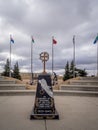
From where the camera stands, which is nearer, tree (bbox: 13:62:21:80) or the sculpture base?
the sculpture base

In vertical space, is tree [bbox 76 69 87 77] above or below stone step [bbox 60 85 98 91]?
above

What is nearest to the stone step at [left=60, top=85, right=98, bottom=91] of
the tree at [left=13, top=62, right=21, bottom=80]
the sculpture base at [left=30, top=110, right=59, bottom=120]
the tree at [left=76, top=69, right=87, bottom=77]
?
the sculpture base at [left=30, top=110, right=59, bottom=120]

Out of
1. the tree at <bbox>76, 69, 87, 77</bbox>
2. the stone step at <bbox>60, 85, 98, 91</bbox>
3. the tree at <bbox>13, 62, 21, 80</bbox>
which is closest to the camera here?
the stone step at <bbox>60, 85, 98, 91</bbox>

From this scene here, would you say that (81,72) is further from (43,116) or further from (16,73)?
(43,116)

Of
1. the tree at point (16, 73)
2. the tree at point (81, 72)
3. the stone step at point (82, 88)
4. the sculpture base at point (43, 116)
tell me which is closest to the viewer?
the sculpture base at point (43, 116)

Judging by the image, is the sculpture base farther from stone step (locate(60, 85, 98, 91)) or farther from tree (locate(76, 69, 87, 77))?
tree (locate(76, 69, 87, 77))

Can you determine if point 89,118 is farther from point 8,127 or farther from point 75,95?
point 75,95

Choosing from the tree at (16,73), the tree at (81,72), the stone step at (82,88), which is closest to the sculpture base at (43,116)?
the stone step at (82,88)

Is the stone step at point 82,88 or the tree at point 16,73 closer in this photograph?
the stone step at point 82,88

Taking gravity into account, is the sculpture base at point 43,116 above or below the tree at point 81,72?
below

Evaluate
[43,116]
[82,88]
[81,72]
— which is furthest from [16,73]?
[43,116]

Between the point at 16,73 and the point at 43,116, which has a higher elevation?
the point at 16,73

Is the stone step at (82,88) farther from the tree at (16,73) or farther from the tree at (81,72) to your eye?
the tree at (16,73)

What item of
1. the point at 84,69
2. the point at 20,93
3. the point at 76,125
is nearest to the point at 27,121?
the point at 76,125
